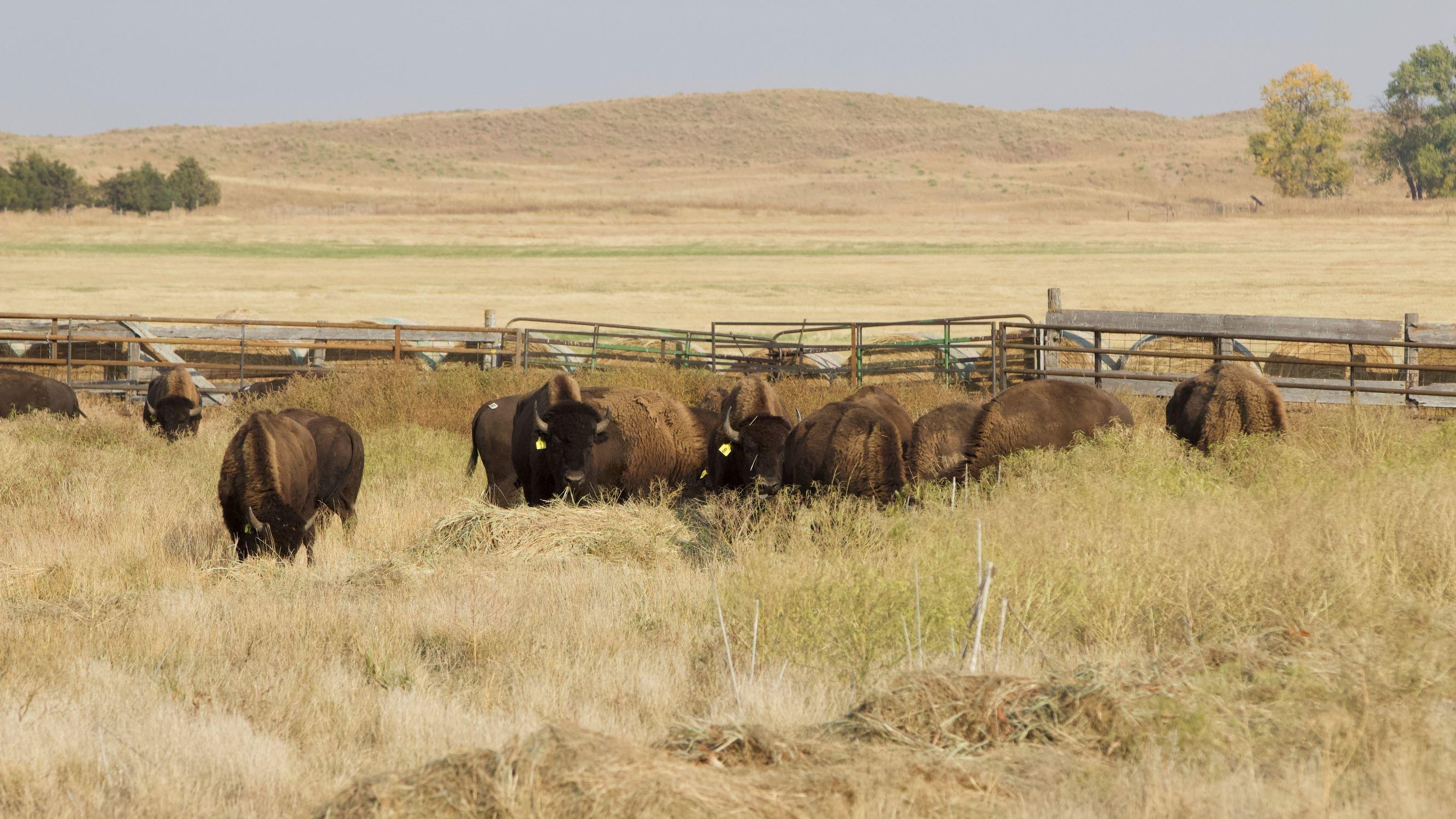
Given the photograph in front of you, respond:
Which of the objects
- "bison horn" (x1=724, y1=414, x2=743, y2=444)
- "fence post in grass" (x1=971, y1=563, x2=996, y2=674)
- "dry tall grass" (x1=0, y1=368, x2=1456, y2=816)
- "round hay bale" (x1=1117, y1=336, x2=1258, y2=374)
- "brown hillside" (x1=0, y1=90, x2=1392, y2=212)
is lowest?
"dry tall grass" (x1=0, y1=368, x2=1456, y2=816)

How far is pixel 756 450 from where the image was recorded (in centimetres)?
1065

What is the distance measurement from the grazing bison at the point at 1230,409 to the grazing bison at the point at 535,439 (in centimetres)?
563

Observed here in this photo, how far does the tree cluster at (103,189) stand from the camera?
78375mm

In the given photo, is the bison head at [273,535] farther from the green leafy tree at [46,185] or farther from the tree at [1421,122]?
the tree at [1421,122]

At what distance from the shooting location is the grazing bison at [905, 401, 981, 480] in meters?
10.9

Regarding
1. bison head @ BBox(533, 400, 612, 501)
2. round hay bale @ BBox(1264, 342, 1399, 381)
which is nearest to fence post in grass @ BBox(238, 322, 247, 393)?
bison head @ BBox(533, 400, 612, 501)

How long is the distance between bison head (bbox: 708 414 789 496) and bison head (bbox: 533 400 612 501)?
1052mm

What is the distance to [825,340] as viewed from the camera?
98.7 ft

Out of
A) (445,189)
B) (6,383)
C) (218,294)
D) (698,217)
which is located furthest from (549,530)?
(445,189)

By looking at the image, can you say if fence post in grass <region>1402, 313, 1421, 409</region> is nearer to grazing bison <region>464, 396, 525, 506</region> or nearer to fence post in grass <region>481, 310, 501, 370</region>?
grazing bison <region>464, 396, 525, 506</region>

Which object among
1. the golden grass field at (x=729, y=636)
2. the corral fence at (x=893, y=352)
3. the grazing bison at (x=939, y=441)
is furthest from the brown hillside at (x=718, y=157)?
the golden grass field at (x=729, y=636)

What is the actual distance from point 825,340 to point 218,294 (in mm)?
21110

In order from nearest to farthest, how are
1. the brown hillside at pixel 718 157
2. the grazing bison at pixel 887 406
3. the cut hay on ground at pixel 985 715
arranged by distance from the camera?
the cut hay on ground at pixel 985 715, the grazing bison at pixel 887 406, the brown hillside at pixel 718 157

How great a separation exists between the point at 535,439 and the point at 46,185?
82122mm
